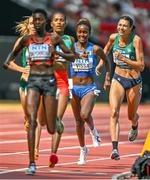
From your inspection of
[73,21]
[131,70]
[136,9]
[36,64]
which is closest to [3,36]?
[73,21]

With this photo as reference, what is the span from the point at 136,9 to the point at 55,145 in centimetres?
2515

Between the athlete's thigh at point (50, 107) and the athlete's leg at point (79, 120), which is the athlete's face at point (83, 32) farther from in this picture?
the athlete's thigh at point (50, 107)

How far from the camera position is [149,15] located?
1448 inches

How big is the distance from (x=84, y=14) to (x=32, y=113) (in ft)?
86.1

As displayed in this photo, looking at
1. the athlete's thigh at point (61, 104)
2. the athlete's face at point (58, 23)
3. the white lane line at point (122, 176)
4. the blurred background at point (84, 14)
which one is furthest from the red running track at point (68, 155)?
the blurred background at point (84, 14)

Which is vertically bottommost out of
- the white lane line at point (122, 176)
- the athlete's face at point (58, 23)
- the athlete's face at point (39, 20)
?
the white lane line at point (122, 176)

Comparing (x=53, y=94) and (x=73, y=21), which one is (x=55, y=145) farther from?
(x=73, y=21)

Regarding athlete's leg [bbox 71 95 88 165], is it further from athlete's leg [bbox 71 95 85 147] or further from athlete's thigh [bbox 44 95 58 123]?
athlete's thigh [bbox 44 95 58 123]

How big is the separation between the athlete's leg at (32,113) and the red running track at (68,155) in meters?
0.38

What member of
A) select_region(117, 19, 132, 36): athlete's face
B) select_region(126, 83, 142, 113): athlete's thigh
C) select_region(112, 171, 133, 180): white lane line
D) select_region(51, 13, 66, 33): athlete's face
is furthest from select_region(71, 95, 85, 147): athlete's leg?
select_region(112, 171, 133, 180): white lane line

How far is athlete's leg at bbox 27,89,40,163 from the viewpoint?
11336 millimetres

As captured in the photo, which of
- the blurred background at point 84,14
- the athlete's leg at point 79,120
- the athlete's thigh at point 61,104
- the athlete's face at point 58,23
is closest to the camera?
the athlete's thigh at point 61,104

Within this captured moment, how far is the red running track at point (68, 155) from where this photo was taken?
38.1 feet

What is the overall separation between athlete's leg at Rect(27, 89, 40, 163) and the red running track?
38 cm
